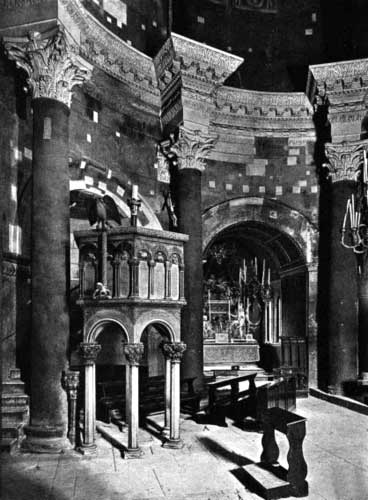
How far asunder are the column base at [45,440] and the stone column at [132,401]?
0.93 m

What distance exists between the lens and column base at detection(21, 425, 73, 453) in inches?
262

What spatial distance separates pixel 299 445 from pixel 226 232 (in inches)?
322

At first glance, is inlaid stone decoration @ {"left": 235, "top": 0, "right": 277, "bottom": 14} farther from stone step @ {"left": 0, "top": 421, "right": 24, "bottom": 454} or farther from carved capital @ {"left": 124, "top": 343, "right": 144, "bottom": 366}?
stone step @ {"left": 0, "top": 421, "right": 24, "bottom": 454}

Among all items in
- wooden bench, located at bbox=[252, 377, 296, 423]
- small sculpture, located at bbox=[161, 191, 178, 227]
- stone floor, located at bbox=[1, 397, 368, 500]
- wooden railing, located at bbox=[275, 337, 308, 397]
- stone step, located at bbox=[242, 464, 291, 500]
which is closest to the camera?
stone step, located at bbox=[242, 464, 291, 500]

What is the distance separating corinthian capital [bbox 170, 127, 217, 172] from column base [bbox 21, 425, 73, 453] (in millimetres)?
5873

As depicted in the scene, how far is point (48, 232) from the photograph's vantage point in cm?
708

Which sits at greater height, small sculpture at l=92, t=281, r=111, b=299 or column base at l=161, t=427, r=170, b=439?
small sculpture at l=92, t=281, r=111, b=299

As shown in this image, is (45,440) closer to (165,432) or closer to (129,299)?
(165,432)

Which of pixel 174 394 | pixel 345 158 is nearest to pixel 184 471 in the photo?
pixel 174 394

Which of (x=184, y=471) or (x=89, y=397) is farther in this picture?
(x=89, y=397)

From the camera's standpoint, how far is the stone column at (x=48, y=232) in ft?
22.7

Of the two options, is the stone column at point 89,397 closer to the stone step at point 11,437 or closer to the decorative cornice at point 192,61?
the stone step at point 11,437

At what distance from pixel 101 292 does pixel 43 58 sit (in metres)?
3.55

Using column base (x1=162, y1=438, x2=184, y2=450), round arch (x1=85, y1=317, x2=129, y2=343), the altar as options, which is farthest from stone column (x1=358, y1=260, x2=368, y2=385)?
round arch (x1=85, y1=317, x2=129, y2=343)
